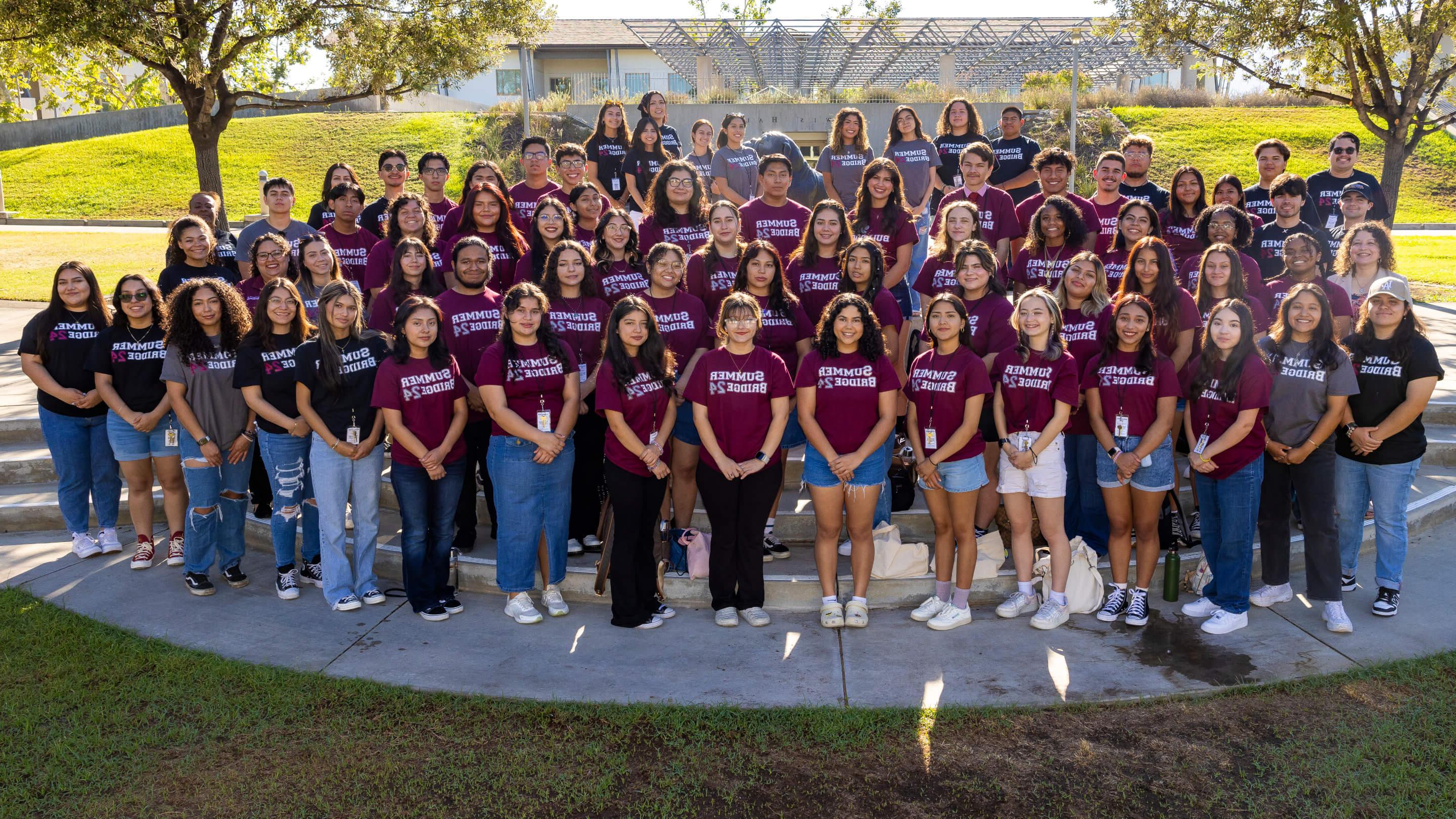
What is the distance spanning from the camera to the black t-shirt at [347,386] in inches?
219

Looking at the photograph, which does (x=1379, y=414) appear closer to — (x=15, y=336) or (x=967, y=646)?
(x=967, y=646)

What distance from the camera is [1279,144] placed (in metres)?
7.86

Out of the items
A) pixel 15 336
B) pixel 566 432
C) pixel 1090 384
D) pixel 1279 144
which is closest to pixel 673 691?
→ pixel 566 432

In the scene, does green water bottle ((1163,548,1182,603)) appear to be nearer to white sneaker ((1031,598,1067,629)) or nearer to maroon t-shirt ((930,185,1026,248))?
white sneaker ((1031,598,1067,629))

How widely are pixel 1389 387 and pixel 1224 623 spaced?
1.54m

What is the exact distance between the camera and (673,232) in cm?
705

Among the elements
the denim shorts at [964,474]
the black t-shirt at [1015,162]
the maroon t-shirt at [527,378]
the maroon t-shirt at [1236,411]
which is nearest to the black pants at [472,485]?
the maroon t-shirt at [527,378]

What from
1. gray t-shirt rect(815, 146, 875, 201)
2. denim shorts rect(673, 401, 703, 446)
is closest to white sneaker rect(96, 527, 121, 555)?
denim shorts rect(673, 401, 703, 446)

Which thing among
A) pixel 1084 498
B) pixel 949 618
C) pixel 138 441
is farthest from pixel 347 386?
pixel 1084 498

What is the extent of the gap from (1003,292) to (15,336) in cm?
1157

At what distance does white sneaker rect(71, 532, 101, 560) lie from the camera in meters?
6.71

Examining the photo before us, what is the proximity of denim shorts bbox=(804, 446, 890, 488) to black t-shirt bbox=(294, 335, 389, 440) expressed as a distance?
2.44m

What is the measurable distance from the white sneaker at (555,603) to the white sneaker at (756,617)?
102cm

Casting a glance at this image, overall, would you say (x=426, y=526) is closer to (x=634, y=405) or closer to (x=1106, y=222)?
(x=634, y=405)
